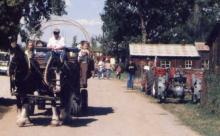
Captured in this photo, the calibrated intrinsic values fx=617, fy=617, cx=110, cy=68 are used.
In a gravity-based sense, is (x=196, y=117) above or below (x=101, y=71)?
below

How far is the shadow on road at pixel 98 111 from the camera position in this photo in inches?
805

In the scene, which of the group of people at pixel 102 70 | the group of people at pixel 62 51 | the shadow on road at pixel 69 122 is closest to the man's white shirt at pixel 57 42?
the group of people at pixel 62 51

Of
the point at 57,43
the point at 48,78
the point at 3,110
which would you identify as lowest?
the point at 3,110

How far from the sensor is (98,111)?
Answer: 2158cm

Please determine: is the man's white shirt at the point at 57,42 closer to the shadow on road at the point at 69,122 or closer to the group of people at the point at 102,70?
the shadow on road at the point at 69,122

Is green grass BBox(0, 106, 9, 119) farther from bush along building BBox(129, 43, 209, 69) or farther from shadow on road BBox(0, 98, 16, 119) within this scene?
bush along building BBox(129, 43, 209, 69)

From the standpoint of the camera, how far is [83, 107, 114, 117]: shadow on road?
2045 centimetres

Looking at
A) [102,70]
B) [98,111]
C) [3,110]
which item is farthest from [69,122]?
[102,70]

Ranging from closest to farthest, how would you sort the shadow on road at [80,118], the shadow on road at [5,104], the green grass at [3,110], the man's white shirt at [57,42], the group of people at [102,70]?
the shadow on road at [80,118] → the man's white shirt at [57,42] → the green grass at [3,110] → the shadow on road at [5,104] → the group of people at [102,70]

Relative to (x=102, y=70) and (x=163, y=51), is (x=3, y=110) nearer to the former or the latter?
(x=102, y=70)

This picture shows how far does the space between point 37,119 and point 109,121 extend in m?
2.15

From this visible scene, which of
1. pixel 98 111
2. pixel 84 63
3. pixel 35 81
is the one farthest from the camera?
pixel 98 111

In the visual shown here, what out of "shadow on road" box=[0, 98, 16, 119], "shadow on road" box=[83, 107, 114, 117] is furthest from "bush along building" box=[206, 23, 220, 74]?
"shadow on road" box=[0, 98, 16, 119]

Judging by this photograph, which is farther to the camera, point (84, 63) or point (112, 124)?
point (84, 63)
